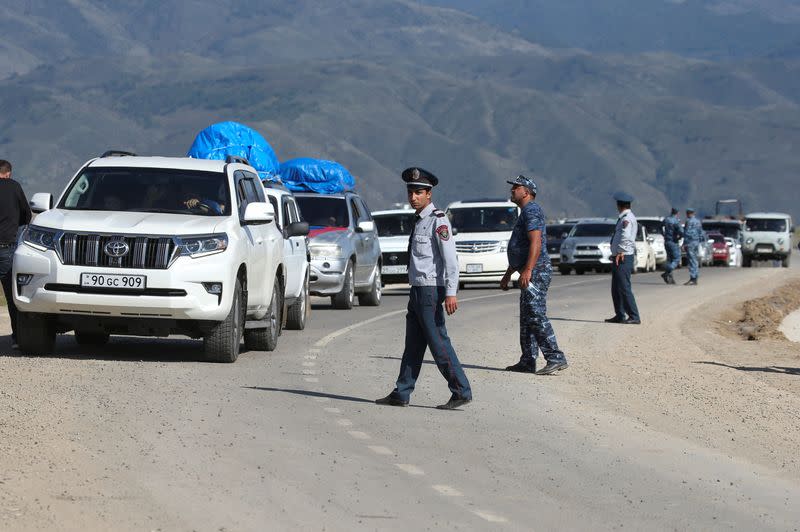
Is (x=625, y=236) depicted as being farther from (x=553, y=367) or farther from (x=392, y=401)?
(x=392, y=401)

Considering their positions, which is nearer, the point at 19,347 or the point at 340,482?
the point at 340,482

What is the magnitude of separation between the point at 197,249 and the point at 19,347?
2.17 meters

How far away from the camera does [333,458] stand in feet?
30.6

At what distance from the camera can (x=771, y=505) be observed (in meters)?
8.37

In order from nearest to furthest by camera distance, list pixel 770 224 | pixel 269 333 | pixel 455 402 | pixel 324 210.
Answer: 1. pixel 455 402
2. pixel 269 333
3. pixel 324 210
4. pixel 770 224

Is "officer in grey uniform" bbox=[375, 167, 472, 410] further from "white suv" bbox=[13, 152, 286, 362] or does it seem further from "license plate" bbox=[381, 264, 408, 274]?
"license plate" bbox=[381, 264, 408, 274]

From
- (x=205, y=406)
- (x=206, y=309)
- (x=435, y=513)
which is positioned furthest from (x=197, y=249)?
(x=435, y=513)

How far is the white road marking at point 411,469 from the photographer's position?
8.89 metres

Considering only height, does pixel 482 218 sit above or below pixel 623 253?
below

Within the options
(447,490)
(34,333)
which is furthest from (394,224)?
(447,490)

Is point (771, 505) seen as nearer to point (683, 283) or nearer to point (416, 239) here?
point (416, 239)

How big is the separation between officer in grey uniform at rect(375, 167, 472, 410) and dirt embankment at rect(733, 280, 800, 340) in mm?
13499

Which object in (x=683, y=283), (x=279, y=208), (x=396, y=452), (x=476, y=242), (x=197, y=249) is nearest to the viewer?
(x=396, y=452)

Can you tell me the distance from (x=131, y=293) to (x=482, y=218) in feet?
73.6
